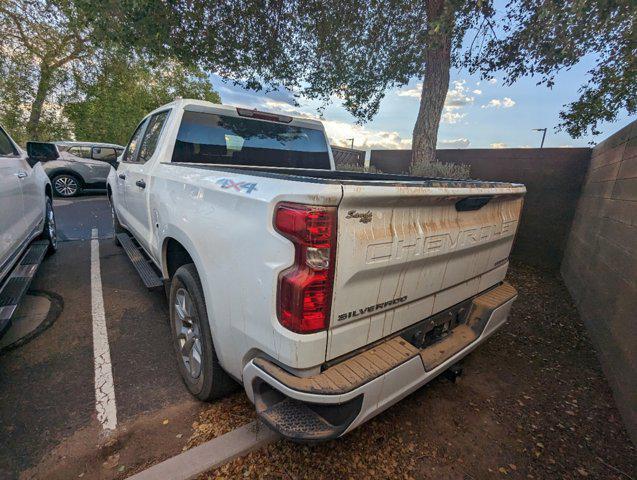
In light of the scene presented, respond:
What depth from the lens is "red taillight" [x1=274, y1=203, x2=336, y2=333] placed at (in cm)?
127

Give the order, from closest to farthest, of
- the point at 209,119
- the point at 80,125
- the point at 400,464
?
the point at 400,464 → the point at 209,119 → the point at 80,125

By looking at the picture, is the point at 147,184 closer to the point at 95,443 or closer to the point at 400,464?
the point at 95,443

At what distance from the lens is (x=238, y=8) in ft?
23.7

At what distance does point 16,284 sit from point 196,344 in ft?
6.89

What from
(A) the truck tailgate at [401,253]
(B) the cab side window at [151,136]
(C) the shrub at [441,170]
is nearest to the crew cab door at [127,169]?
(B) the cab side window at [151,136]

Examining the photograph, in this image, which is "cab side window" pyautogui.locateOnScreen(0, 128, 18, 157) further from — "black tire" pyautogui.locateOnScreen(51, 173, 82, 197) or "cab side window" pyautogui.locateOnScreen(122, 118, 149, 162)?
"black tire" pyautogui.locateOnScreen(51, 173, 82, 197)

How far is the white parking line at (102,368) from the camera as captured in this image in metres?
2.09

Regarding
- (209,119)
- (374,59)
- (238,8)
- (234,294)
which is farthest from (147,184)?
(374,59)

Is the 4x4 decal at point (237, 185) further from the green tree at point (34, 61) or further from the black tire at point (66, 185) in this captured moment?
the green tree at point (34, 61)

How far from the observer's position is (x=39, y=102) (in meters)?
18.1

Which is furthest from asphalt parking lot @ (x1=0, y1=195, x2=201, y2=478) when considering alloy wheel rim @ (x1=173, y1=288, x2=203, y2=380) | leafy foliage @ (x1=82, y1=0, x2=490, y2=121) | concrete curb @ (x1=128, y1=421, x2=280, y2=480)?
leafy foliage @ (x1=82, y1=0, x2=490, y2=121)

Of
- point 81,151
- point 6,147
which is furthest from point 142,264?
point 81,151

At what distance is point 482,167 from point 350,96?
5102 mm

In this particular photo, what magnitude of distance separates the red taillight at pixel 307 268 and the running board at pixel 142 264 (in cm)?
197
